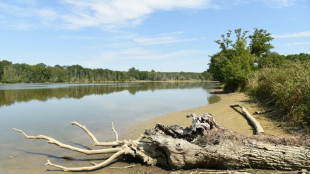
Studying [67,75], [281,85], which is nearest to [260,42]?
[281,85]

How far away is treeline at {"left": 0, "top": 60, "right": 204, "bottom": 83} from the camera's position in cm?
9494

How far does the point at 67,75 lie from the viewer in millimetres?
113688

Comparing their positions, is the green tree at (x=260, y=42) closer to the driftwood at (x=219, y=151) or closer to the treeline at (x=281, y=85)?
the treeline at (x=281, y=85)

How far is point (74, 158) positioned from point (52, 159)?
22.6 inches

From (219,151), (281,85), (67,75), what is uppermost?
(67,75)

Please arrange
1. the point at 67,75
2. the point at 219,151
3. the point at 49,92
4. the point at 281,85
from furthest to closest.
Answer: the point at 67,75
the point at 49,92
the point at 281,85
the point at 219,151

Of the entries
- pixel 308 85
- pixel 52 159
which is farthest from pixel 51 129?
pixel 308 85

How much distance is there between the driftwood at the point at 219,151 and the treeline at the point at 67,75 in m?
105

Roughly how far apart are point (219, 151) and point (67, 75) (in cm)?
12043

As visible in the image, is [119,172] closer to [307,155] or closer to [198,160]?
[198,160]

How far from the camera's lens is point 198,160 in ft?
13.9

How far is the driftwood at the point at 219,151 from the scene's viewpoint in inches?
151

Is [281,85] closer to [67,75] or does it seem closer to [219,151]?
[219,151]

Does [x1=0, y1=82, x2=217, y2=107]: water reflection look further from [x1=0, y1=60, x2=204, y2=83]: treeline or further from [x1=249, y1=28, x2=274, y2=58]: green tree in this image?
[x1=0, y1=60, x2=204, y2=83]: treeline
